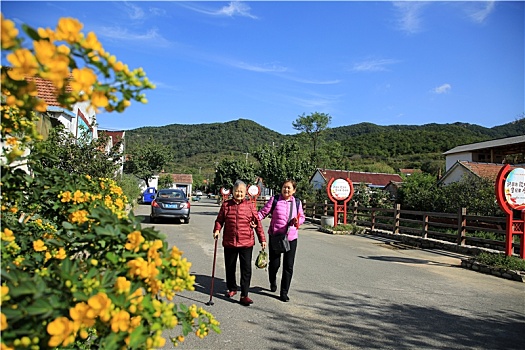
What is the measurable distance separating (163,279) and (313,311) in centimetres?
445

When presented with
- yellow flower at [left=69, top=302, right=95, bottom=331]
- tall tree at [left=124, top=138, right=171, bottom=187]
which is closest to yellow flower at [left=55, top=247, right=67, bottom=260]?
yellow flower at [left=69, top=302, right=95, bottom=331]

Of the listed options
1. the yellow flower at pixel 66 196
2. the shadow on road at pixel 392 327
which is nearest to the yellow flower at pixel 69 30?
the yellow flower at pixel 66 196

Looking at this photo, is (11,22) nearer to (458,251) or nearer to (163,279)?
(163,279)

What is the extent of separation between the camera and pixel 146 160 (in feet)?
174

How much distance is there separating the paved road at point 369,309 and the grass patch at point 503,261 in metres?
0.45

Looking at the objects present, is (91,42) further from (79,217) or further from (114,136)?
(114,136)

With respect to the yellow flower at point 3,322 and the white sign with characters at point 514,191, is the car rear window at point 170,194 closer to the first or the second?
the white sign with characters at point 514,191

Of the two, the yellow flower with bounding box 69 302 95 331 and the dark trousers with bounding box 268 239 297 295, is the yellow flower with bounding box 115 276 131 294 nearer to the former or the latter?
the yellow flower with bounding box 69 302 95 331

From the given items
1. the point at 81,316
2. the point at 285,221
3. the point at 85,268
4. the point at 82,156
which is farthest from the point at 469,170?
the point at 81,316

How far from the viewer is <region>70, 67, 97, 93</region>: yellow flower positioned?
1529 mm

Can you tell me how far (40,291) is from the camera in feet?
5.79

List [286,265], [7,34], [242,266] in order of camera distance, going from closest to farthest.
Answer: [7,34] → [242,266] → [286,265]

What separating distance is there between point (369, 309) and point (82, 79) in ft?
18.6

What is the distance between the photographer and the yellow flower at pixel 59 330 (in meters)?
1.67
